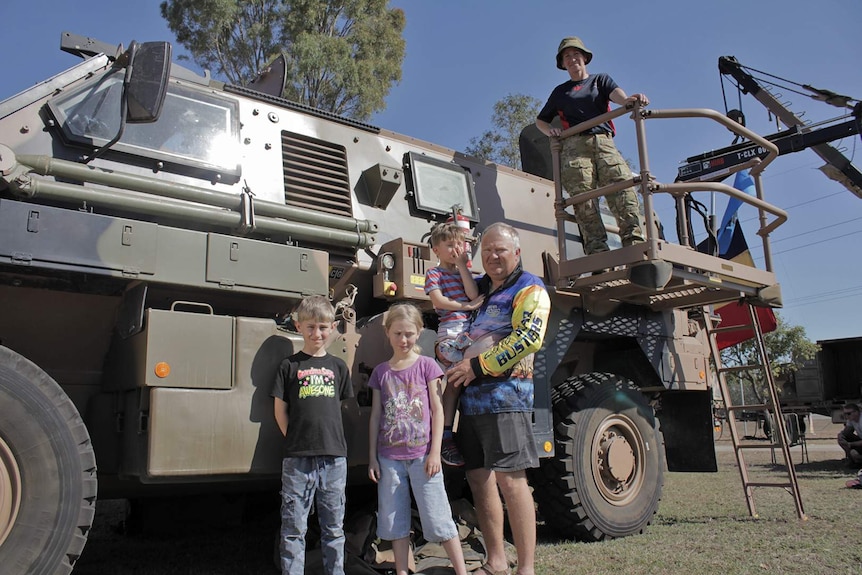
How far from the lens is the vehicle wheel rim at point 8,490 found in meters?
3.06

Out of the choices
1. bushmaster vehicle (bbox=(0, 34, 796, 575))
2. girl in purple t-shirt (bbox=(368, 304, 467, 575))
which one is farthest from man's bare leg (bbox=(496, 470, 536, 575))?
bushmaster vehicle (bbox=(0, 34, 796, 575))

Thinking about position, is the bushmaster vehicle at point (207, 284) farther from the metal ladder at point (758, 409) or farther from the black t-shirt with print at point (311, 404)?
the metal ladder at point (758, 409)

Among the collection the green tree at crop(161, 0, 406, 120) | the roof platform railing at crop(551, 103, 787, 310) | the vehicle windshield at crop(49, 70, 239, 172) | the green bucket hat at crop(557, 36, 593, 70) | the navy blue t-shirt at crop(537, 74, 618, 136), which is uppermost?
the green tree at crop(161, 0, 406, 120)

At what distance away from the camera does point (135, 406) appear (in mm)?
3574

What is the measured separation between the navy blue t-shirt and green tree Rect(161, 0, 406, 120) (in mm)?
11828

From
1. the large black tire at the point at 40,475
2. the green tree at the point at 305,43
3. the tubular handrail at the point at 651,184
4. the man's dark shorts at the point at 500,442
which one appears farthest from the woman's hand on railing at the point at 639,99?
the green tree at the point at 305,43

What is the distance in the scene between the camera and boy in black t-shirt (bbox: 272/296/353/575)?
3594 mm

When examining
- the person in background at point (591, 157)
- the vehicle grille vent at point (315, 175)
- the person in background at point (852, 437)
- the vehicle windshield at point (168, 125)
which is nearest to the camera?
the vehicle windshield at point (168, 125)

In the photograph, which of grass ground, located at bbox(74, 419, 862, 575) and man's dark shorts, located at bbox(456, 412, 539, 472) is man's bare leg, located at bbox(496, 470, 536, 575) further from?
grass ground, located at bbox(74, 419, 862, 575)

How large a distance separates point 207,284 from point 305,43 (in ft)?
44.8

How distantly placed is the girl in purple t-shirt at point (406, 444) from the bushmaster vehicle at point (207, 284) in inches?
15.9

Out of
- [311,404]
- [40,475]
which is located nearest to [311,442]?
[311,404]

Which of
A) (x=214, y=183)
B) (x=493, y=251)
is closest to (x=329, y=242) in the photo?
(x=214, y=183)

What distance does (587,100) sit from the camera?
548 centimetres
